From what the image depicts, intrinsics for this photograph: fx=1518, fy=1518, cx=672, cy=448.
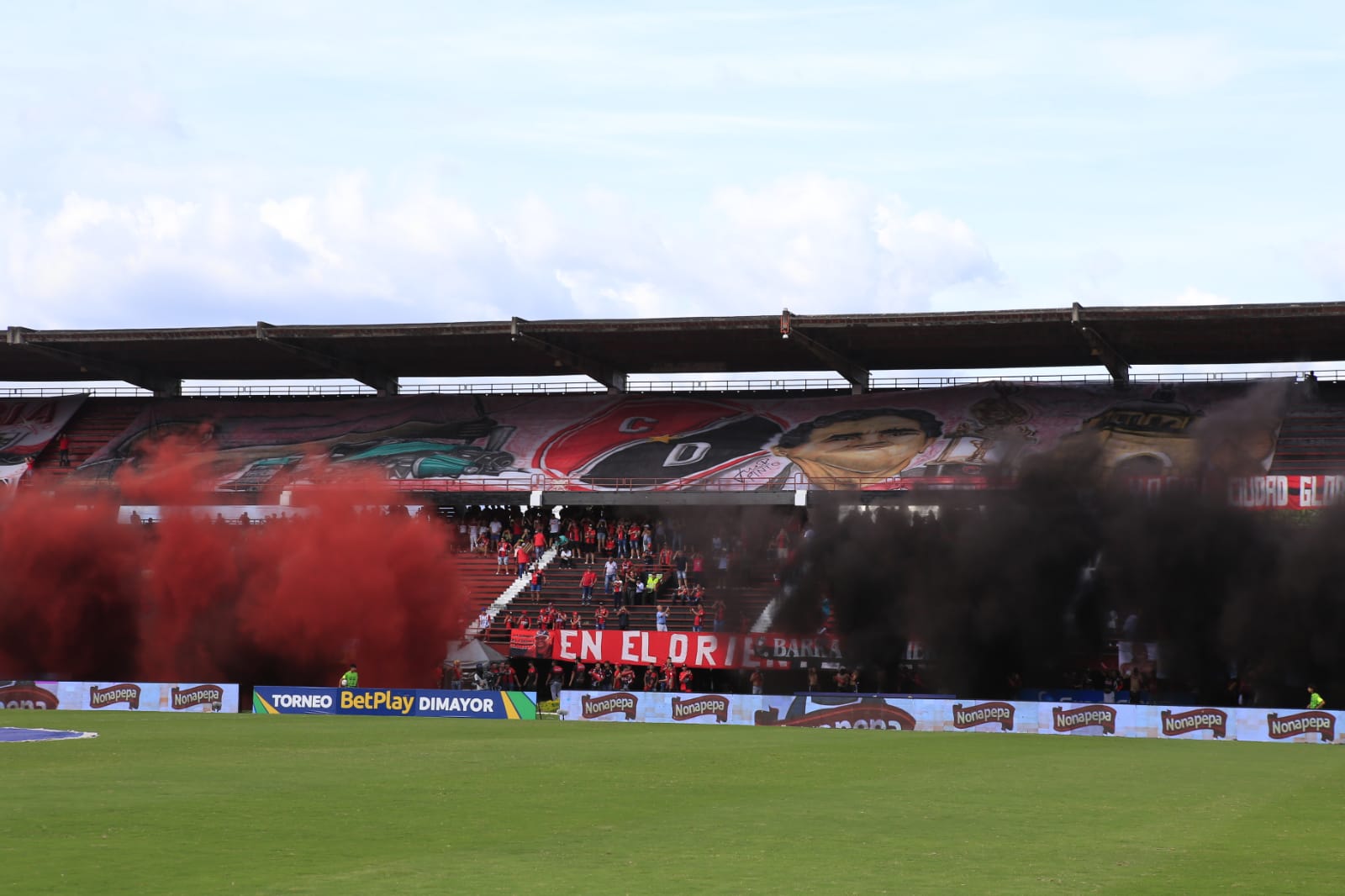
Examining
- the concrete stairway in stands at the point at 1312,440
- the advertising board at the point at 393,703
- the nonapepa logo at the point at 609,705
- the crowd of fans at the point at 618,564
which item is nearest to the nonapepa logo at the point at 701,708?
the nonapepa logo at the point at 609,705

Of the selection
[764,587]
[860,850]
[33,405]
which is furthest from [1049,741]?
[33,405]

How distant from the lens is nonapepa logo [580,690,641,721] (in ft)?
133

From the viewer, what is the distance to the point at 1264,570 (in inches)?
1594

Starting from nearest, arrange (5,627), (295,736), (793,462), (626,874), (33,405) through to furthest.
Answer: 1. (626,874)
2. (295,736)
3. (5,627)
4. (793,462)
5. (33,405)

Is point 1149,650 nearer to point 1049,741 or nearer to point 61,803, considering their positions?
point 1049,741

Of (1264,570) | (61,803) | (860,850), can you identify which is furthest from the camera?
(1264,570)

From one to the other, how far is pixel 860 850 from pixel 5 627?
127 feet

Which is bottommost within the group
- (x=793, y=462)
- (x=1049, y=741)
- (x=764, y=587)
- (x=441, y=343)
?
(x=1049, y=741)

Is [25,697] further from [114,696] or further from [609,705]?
[609,705]

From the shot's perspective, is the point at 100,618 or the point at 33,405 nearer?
the point at 100,618

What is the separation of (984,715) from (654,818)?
832 inches

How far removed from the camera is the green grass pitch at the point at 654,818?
1348cm

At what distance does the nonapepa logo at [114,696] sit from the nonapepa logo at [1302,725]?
30113 mm

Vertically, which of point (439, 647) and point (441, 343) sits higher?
point (441, 343)
